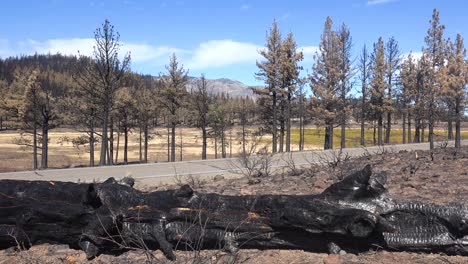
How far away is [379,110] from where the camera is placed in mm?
41844

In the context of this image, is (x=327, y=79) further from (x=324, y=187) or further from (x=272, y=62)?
(x=324, y=187)

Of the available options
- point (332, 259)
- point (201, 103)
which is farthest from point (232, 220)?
point (201, 103)

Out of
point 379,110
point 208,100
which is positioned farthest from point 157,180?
point 379,110

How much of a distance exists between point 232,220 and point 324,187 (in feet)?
9.70

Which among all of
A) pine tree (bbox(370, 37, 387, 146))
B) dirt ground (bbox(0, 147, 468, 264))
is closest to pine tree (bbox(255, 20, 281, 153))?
pine tree (bbox(370, 37, 387, 146))

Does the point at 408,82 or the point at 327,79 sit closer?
the point at 327,79

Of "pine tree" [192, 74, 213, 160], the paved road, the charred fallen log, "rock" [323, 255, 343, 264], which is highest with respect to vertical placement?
"pine tree" [192, 74, 213, 160]

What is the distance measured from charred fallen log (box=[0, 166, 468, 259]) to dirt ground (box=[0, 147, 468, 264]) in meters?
0.10

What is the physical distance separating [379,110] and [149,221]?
40.2 metres

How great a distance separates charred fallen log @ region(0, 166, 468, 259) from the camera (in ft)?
13.7

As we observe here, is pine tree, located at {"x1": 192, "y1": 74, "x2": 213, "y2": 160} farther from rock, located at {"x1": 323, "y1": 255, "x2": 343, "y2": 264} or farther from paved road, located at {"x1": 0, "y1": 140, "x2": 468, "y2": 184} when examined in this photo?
rock, located at {"x1": 323, "y1": 255, "x2": 343, "y2": 264}

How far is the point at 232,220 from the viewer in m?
4.52

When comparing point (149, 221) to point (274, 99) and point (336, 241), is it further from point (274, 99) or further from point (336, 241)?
point (274, 99)

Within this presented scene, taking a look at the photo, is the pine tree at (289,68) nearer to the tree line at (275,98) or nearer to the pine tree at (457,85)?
the tree line at (275,98)
